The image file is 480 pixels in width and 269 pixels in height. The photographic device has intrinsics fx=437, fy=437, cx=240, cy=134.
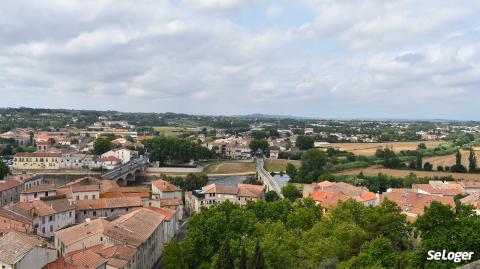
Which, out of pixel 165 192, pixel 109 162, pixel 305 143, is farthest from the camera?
pixel 305 143

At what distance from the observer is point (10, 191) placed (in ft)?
168

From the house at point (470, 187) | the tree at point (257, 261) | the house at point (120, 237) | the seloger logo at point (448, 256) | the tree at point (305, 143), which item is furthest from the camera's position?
the tree at point (305, 143)

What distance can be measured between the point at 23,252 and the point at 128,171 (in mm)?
62147

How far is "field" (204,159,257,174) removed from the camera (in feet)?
322

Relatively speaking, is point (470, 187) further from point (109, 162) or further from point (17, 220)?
point (109, 162)

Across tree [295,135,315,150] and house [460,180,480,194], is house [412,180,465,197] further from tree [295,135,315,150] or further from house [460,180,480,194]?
tree [295,135,315,150]

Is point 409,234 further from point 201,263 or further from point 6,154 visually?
point 6,154

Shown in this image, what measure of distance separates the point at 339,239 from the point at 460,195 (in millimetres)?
34448

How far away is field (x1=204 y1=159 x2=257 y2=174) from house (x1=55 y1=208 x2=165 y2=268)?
199 feet

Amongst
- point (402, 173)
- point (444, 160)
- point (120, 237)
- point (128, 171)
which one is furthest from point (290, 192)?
point (444, 160)

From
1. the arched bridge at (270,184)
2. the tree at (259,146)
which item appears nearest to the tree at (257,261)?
the arched bridge at (270,184)

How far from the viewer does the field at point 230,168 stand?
9801cm

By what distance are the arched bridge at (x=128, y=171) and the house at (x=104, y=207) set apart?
33991mm

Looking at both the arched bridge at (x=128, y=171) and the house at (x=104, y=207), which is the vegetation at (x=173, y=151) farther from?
the house at (x=104, y=207)
